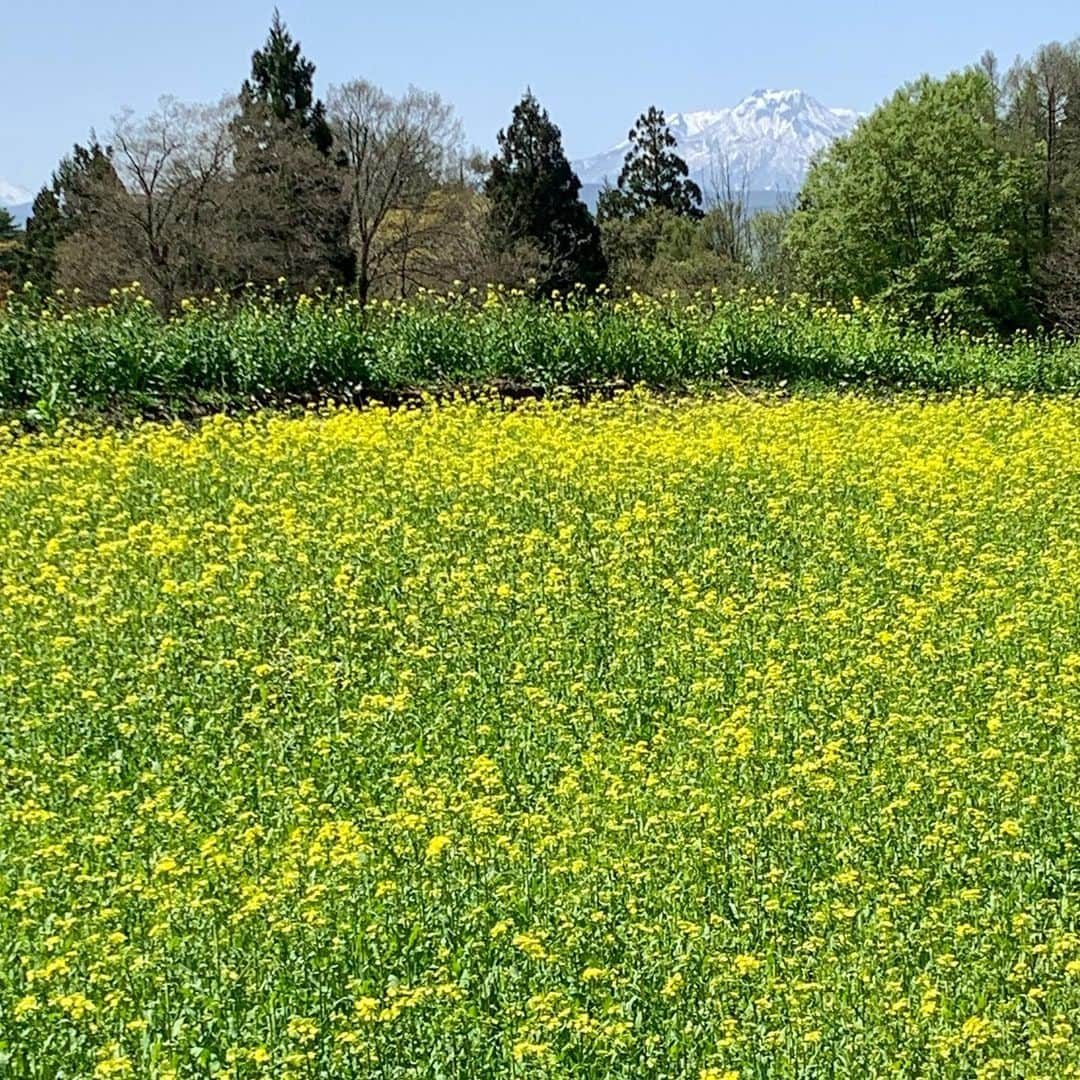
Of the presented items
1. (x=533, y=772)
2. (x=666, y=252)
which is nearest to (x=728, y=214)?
(x=666, y=252)

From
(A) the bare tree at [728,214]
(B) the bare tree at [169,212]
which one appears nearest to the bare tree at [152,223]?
(B) the bare tree at [169,212]

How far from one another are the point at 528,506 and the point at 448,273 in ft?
92.6

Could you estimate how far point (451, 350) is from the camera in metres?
15.0

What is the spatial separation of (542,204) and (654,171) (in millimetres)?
16769

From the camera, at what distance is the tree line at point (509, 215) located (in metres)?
31.5

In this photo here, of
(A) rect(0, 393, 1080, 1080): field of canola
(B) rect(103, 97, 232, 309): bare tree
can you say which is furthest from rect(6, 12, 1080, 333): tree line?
(A) rect(0, 393, 1080, 1080): field of canola

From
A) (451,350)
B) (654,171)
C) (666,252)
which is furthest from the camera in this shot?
(654,171)

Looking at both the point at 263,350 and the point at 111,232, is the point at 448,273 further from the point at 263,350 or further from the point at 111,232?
the point at 263,350

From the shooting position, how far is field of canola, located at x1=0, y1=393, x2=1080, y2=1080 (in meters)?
3.91

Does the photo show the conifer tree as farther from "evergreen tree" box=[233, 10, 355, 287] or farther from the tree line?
"evergreen tree" box=[233, 10, 355, 287]

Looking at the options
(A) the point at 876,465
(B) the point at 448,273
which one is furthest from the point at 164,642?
(B) the point at 448,273

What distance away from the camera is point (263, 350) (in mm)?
13828

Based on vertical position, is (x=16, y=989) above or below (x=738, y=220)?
below

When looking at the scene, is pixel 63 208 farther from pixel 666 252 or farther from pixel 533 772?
pixel 533 772
